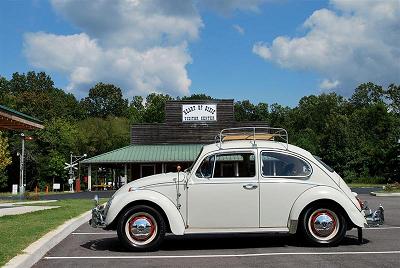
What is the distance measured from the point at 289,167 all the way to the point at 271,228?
1.18 m

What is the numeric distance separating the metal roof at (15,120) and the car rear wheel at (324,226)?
11.8 metres

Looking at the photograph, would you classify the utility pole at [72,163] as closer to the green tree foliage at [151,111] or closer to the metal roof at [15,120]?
the green tree foliage at [151,111]

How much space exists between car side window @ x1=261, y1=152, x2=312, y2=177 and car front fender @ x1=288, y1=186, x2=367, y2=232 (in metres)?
0.43

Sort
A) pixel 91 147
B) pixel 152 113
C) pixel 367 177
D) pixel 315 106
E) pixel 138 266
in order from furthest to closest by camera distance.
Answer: pixel 315 106 → pixel 152 113 → pixel 91 147 → pixel 367 177 → pixel 138 266

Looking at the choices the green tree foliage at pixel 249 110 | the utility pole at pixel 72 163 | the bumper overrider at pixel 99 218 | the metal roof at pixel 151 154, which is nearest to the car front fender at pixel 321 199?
the bumper overrider at pixel 99 218

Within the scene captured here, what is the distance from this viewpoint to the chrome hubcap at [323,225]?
962 centimetres

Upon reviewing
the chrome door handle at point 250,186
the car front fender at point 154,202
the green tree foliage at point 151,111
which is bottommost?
the car front fender at point 154,202

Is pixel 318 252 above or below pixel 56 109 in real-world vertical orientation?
below

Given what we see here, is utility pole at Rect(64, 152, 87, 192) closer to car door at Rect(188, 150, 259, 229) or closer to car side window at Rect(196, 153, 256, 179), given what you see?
car side window at Rect(196, 153, 256, 179)

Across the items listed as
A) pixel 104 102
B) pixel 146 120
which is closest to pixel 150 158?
pixel 146 120

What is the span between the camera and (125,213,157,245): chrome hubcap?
9516 millimetres

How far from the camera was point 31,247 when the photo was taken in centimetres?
897

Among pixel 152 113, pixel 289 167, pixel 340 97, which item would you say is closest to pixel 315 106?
pixel 340 97

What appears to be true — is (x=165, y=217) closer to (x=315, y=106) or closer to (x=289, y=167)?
(x=289, y=167)
